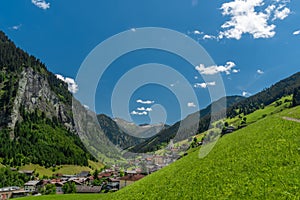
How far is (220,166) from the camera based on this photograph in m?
28.6

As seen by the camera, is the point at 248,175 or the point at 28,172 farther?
the point at 28,172

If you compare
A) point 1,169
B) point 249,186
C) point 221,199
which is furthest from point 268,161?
point 1,169

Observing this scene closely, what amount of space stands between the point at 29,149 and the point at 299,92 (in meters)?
183

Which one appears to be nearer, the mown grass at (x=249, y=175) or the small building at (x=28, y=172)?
the mown grass at (x=249, y=175)

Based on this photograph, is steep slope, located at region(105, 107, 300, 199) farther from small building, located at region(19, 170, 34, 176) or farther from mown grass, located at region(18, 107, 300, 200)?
small building, located at region(19, 170, 34, 176)

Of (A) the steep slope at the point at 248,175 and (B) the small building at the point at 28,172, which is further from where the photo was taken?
(B) the small building at the point at 28,172

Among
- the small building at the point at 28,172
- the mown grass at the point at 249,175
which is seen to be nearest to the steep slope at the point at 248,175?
the mown grass at the point at 249,175

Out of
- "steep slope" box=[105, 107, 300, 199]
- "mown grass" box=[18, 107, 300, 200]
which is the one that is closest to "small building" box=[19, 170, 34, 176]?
"mown grass" box=[18, 107, 300, 200]

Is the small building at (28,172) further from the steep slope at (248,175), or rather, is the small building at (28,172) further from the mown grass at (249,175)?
the steep slope at (248,175)

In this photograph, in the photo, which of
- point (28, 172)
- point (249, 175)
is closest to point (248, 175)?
A: point (249, 175)

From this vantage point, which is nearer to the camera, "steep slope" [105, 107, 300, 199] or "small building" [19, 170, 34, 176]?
"steep slope" [105, 107, 300, 199]

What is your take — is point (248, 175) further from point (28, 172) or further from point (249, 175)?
point (28, 172)

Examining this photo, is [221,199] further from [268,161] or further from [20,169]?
[20,169]

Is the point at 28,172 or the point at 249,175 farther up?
the point at 249,175
